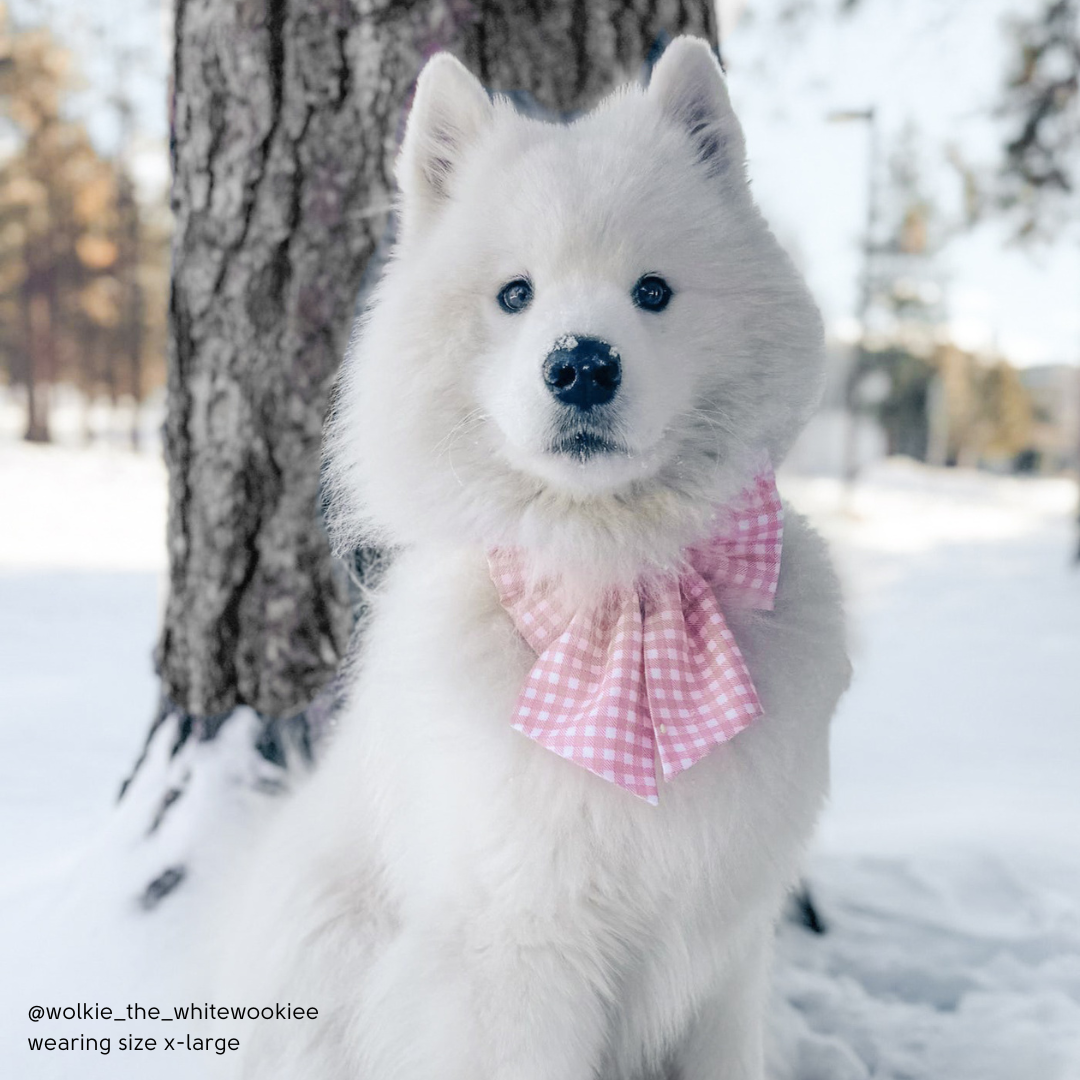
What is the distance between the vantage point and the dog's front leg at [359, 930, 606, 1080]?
1.53m

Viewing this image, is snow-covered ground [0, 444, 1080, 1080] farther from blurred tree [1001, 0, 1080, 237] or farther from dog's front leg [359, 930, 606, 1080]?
blurred tree [1001, 0, 1080, 237]

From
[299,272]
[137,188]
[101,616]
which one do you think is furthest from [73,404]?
[299,272]

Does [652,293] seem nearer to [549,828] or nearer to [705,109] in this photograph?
[705,109]

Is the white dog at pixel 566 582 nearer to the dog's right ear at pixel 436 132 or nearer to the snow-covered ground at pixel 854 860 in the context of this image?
the dog's right ear at pixel 436 132

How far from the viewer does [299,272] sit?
8.25 feet

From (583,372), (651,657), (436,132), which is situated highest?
(436,132)

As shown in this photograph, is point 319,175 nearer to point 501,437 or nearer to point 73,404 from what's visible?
point 501,437

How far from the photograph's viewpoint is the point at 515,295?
1.55 m

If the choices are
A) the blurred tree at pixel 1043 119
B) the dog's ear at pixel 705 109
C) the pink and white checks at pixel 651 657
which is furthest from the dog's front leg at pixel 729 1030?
the blurred tree at pixel 1043 119

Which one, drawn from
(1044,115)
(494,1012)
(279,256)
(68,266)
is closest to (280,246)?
(279,256)

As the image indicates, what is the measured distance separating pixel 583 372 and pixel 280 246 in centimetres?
147

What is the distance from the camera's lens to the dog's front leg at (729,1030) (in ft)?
6.04

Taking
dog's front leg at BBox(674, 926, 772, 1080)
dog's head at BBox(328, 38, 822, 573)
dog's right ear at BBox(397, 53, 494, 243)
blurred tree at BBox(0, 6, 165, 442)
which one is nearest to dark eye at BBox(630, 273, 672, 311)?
dog's head at BBox(328, 38, 822, 573)

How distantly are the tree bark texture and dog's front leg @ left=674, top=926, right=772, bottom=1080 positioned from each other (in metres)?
1.33
